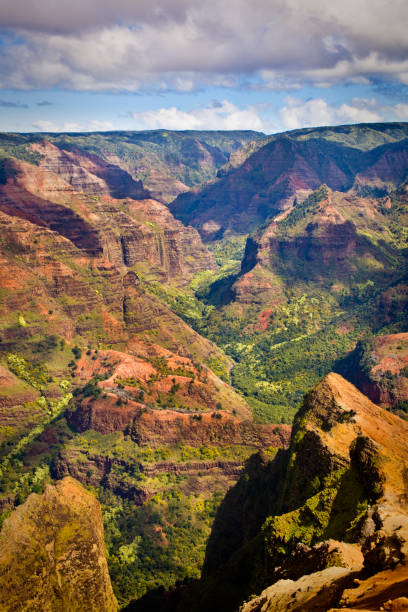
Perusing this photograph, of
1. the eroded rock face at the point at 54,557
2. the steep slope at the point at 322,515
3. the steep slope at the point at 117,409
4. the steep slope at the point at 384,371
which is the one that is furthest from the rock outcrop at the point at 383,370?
the eroded rock face at the point at 54,557

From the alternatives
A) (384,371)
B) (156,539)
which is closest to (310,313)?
(384,371)

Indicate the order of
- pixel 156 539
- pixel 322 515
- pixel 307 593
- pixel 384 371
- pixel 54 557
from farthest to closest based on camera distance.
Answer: pixel 384 371 → pixel 156 539 → pixel 54 557 → pixel 322 515 → pixel 307 593

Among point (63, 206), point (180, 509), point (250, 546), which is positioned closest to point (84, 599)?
point (250, 546)

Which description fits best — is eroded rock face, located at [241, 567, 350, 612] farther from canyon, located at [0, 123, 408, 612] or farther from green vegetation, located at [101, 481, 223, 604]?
green vegetation, located at [101, 481, 223, 604]

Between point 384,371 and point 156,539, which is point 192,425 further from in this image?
point 384,371

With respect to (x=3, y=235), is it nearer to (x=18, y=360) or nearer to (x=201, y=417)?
(x=18, y=360)
